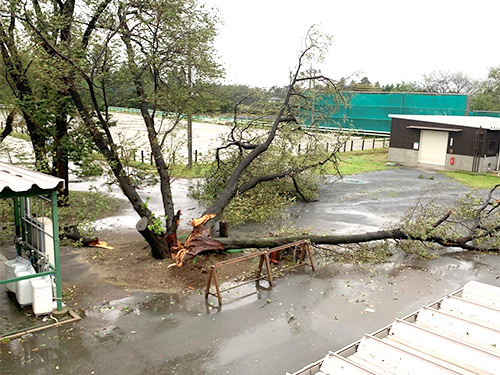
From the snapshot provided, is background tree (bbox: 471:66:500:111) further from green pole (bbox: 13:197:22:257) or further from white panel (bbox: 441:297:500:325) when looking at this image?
green pole (bbox: 13:197:22:257)

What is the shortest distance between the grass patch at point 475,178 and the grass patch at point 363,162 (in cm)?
389

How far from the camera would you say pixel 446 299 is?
5.96 metres

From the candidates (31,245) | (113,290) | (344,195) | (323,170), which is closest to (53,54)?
(31,245)

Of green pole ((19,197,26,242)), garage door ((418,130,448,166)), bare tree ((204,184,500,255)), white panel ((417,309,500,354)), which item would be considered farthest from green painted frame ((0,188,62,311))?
garage door ((418,130,448,166))

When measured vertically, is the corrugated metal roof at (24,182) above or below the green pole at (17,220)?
above

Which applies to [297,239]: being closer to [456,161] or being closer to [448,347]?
[448,347]

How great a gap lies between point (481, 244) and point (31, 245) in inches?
416

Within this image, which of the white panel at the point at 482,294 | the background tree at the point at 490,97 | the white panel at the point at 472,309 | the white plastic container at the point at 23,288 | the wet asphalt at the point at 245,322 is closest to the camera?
the white panel at the point at 472,309

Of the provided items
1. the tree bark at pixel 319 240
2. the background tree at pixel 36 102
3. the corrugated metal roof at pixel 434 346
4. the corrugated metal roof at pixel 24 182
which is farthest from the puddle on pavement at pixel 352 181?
the corrugated metal roof at pixel 24 182

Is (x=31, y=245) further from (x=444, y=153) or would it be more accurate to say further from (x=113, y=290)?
(x=444, y=153)

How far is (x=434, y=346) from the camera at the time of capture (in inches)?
193

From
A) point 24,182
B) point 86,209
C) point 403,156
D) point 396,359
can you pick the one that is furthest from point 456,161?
point 24,182

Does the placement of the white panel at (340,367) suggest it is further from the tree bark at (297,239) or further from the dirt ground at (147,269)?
the tree bark at (297,239)

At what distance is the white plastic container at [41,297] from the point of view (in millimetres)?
7577
